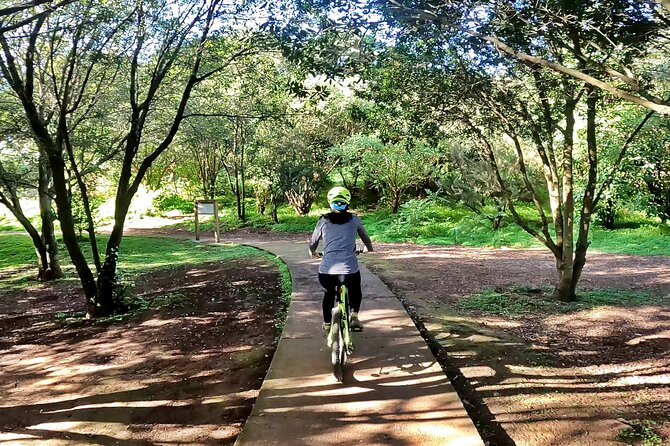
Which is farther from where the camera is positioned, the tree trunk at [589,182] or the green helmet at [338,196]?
the tree trunk at [589,182]

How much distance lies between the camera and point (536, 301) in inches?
299

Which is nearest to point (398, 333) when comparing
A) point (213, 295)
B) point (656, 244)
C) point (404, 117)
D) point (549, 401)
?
point (549, 401)

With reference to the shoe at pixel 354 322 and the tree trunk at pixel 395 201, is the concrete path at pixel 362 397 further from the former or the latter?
the tree trunk at pixel 395 201

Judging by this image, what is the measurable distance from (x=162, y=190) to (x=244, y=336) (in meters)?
26.3

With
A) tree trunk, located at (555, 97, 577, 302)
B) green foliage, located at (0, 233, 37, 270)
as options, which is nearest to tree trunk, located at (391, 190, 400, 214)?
green foliage, located at (0, 233, 37, 270)

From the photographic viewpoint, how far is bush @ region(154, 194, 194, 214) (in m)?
29.4

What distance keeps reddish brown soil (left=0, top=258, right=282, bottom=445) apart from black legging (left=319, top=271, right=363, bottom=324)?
0.94 metres

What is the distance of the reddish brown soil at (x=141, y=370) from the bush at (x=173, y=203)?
20260mm

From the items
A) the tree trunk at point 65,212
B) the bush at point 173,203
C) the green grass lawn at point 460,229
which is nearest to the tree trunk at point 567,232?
the tree trunk at point 65,212

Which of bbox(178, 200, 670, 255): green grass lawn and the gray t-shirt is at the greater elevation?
the gray t-shirt

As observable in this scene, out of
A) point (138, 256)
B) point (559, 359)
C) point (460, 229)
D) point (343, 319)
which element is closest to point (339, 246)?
point (343, 319)

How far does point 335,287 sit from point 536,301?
425cm

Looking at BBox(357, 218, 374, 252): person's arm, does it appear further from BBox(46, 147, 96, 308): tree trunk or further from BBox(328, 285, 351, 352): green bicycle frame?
BBox(46, 147, 96, 308): tree trunk

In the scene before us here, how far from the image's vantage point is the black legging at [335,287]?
4730mm
